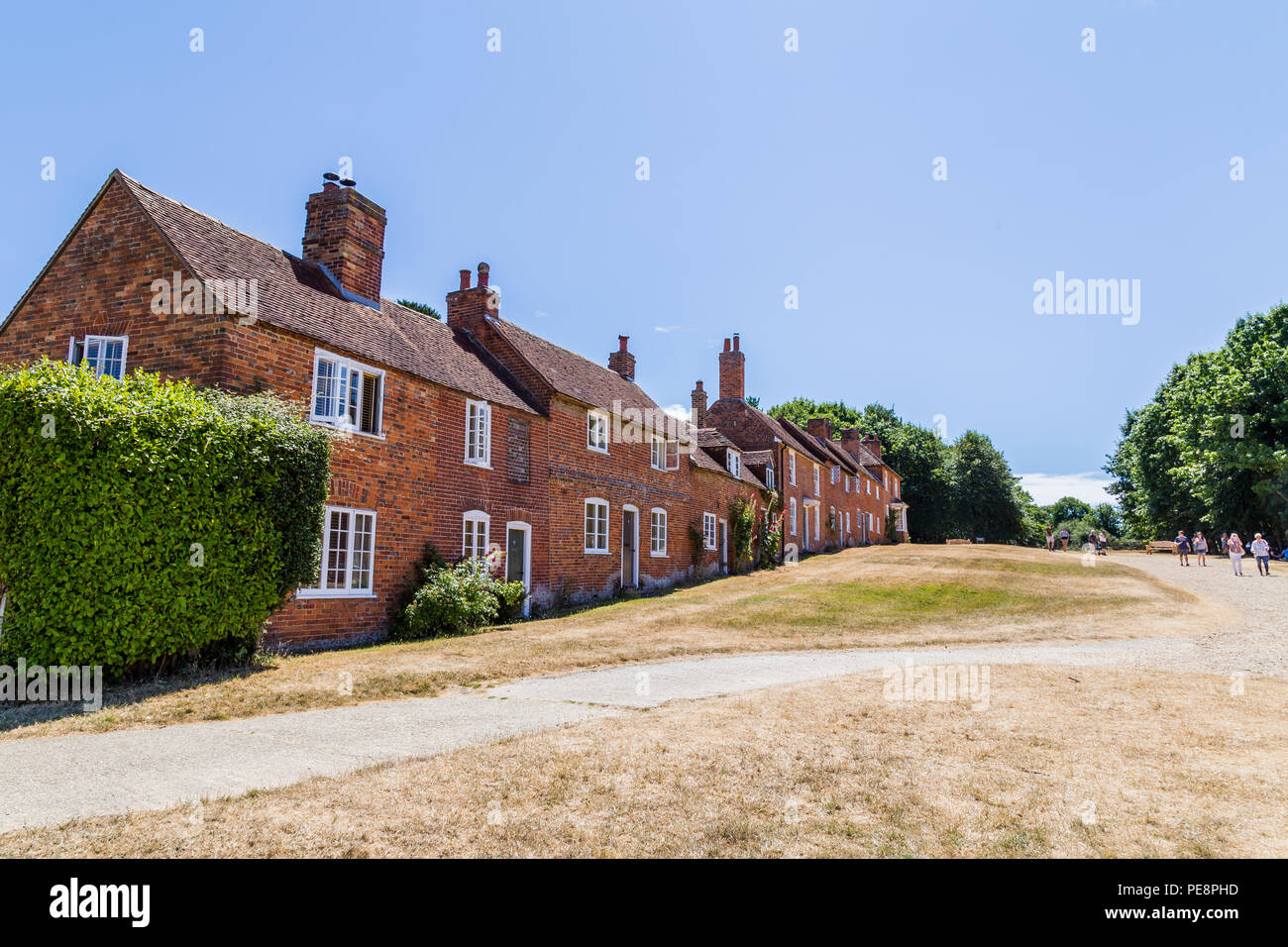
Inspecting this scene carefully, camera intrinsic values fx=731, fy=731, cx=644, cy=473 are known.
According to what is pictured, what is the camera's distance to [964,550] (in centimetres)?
3734

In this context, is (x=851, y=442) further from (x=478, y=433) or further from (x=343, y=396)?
(x=343, y=396)

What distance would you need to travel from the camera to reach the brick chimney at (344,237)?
17.7m

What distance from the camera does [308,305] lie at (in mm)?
15242

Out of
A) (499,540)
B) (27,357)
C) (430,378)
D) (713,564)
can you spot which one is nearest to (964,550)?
(713,564)

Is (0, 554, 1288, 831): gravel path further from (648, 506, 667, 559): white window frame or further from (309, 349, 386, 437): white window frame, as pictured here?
(648, 506, 667, 559): white window frame

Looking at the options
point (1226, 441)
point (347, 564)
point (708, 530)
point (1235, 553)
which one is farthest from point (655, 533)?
point (1226, 441)

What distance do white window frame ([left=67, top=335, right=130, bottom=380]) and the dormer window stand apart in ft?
40.4

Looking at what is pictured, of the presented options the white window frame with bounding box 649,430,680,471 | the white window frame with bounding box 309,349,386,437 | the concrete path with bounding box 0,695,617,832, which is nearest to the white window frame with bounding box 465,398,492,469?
the white window frame with bounding box 309,349,386,437

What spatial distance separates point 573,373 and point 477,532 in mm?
8183

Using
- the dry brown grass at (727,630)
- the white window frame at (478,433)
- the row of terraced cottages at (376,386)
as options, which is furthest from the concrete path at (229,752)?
the white window frame at (478,433)

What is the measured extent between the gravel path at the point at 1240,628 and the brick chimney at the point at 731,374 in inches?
793

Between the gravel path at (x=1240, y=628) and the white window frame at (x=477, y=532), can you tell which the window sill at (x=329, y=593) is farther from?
the gravel path at (x=1240, y=628)

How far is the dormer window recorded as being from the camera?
23203mm
